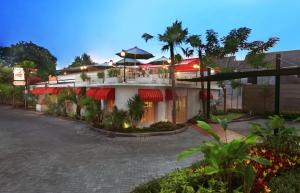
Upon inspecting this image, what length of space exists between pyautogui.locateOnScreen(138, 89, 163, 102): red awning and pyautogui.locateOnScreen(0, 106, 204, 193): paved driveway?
2972mm

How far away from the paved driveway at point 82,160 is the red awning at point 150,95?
2.97 meters

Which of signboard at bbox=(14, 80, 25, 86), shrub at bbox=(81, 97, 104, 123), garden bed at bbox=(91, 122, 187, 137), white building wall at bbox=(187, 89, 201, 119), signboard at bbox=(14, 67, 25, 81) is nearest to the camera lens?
garden bed at bbox=(91, 122, 187, 137)

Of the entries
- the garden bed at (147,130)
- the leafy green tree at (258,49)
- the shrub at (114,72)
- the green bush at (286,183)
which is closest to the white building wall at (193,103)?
the garden bed at (147,130)

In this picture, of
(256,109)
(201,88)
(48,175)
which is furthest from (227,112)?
(48,175)

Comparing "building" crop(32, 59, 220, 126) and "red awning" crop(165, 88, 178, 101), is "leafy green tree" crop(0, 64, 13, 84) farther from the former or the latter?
"red awning" crop(165, 88, 178, 101)

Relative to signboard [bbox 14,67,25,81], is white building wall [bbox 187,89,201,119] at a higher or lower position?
lower

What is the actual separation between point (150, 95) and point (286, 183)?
1484 centimetres

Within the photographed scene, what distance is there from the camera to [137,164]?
498 inches

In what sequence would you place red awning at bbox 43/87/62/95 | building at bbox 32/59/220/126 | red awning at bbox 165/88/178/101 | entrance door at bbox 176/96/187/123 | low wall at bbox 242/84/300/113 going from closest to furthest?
building at bbox 32/59/220/126 → red awning at bbox 165/88/178/101 → entrance door at bbox 176/96/187/123 → low wall at bbox 242/84/300/113 → red awning at bbox 43/87/62/95

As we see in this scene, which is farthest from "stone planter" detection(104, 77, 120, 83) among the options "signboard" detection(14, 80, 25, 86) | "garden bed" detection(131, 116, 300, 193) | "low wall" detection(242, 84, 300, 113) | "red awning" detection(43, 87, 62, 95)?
"signboard" detection(14, 80, 25, 86)

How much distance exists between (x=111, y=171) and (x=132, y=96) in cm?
1026

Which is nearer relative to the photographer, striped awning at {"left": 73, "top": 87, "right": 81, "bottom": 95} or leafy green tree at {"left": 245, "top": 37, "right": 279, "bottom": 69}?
leafy green tree at {"left": 245, "top": 37, "right": 279, "bottom": 69}

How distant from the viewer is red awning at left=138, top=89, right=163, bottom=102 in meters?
20.8

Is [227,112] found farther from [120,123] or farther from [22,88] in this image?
[22,88]
